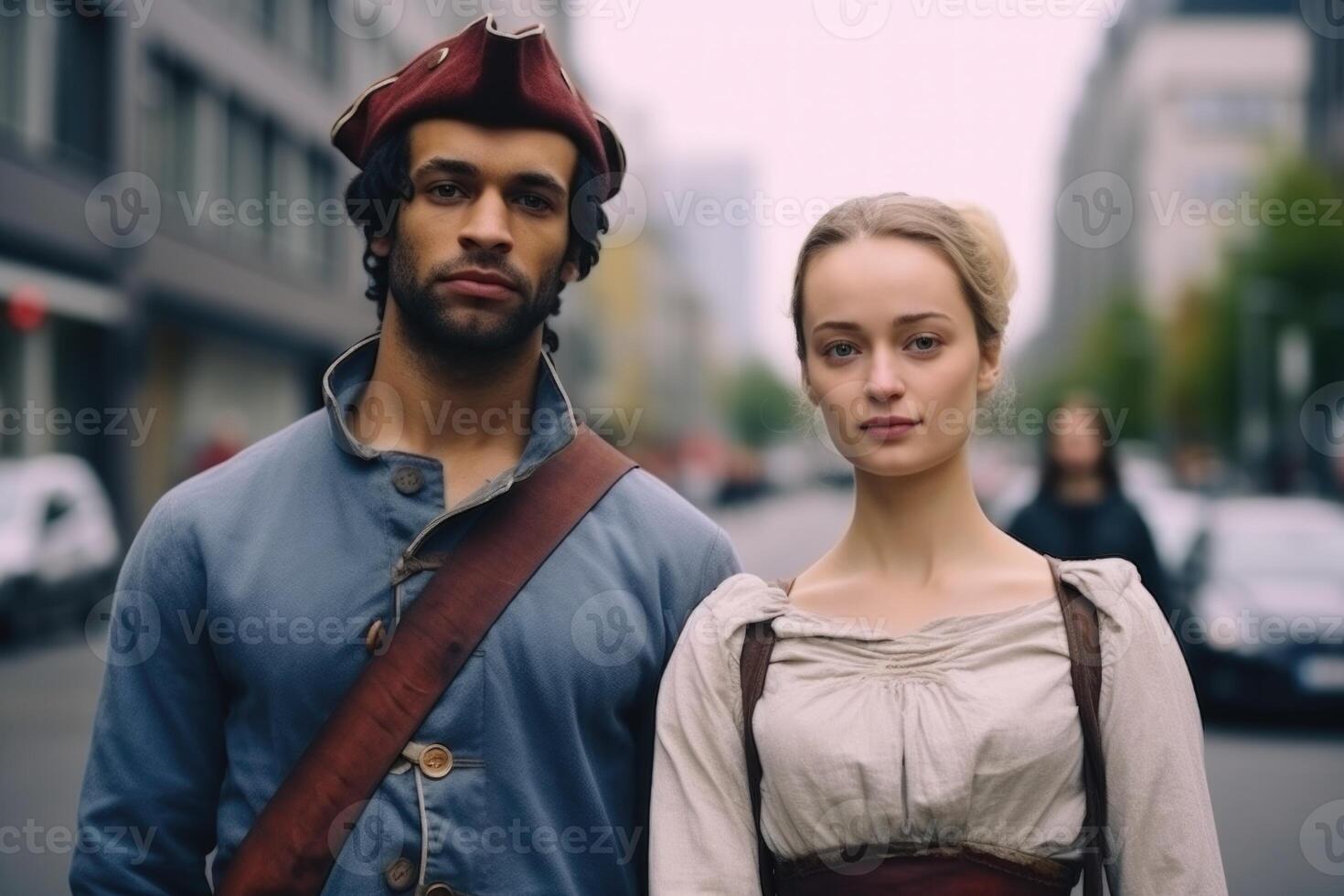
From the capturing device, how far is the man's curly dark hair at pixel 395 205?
107 inches

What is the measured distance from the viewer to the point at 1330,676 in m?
10.2

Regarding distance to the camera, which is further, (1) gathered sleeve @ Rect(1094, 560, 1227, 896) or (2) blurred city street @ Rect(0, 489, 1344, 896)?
(2) blurred city street @ Rect(0, 489, 1344, 896)

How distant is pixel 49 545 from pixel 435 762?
13.5 metres

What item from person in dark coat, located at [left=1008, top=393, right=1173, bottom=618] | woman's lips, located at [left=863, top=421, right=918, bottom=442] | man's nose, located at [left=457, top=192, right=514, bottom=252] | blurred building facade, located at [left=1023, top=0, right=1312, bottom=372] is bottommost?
person in dark coat, located at [left=1008, top=393, right=1173, bottom=618]

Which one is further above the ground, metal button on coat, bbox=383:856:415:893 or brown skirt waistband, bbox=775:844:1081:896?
brown skirt waistband, bbox=775:844:1081:896

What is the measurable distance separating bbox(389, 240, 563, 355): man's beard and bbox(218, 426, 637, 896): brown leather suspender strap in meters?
0.28

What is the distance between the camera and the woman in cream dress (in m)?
2.27

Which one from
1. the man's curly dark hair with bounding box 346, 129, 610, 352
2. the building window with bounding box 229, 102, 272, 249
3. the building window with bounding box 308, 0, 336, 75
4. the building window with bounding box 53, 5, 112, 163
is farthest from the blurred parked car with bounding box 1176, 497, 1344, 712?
the building window with bounding box 308, 0, 336, 75

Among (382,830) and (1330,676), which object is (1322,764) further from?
(382,830)

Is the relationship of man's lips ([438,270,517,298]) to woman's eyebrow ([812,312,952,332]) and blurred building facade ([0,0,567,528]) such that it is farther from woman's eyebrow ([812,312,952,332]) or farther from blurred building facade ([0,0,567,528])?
blurred building facade ([0,0,567,528])

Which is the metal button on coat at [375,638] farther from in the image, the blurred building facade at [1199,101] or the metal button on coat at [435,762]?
the blurred building facade at [1199,101]

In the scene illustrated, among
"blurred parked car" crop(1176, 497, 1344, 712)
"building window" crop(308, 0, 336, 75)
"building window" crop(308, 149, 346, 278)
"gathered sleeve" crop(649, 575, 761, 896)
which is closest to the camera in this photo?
"gathered sleeve" crop(649, 575, 761, 896)

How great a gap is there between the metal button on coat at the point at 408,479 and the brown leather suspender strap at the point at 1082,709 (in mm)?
616

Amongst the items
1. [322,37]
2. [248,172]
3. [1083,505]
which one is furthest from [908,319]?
[322,37]
